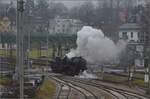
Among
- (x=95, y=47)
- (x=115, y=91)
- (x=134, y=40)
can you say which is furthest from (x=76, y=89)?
(x=134, y=40)

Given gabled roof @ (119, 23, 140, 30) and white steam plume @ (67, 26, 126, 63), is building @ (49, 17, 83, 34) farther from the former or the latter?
gabled roof @ (119, 23, 140, 30)

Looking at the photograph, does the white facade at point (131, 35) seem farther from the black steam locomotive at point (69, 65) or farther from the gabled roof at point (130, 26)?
the black steam locomotive at point (69, 65)

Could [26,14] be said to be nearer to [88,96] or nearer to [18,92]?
[18,92]

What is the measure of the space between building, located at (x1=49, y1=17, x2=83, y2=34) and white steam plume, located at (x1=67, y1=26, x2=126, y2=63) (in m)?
0.10

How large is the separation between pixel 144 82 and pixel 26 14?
209 centimetres

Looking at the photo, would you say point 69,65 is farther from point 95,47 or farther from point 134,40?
point 134,40

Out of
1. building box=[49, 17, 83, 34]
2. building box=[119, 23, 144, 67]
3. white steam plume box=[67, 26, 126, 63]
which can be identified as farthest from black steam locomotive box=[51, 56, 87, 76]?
building box=[119, 23, 144, 67]

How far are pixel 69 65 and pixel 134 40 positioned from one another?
3.60 ft

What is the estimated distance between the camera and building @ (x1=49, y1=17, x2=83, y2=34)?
5.66 metres

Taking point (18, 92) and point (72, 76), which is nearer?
point (18, 92)

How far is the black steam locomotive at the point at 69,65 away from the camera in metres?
5.68

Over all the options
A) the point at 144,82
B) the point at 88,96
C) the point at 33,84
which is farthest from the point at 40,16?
the point at 144,82

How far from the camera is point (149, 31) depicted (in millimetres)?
5492

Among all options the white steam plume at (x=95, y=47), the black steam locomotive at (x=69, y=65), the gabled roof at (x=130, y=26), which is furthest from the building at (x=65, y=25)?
the gabled roof at (x=130, y=26)
